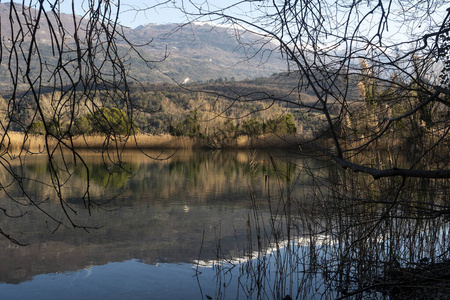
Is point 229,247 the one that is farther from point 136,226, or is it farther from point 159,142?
point 159,142

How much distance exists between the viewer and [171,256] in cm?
390

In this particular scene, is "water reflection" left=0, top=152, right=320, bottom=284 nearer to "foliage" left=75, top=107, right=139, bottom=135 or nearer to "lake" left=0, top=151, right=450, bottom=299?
"lake" left=0, top=151, right=450, bottom=299

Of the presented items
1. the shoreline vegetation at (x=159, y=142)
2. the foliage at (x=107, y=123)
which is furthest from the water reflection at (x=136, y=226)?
the shoreline vegetation at (x=159, y=142)

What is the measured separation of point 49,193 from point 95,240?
3.00m

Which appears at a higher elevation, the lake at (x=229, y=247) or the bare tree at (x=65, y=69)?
the bare tree at (x=65, y=69)

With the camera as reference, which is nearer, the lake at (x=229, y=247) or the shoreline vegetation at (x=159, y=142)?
the lake at (x=229, y=247)

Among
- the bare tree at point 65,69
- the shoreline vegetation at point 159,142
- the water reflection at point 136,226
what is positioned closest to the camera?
the bare tree at point 65,69

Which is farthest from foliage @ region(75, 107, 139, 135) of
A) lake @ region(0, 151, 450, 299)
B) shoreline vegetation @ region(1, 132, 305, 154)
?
shoreline vegetation @ region(1, 132, 305, 154)

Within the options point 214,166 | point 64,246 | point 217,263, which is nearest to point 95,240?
point 64,246

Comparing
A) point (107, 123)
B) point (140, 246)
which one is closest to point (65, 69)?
point (107, 123)

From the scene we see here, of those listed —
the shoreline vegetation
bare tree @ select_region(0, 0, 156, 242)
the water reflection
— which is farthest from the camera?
the shoreline vegetation

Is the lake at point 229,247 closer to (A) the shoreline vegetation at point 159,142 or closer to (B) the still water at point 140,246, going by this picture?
(B) the still water at point 140,246

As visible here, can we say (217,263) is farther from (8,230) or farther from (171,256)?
(8,230)

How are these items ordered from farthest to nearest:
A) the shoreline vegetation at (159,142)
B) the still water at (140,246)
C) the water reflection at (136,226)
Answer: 1. the shoreline vegetation at (159,142)
2. the water reflection at (136,226)
3. the still water at (140,246)
